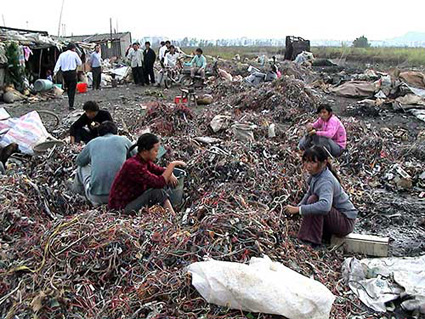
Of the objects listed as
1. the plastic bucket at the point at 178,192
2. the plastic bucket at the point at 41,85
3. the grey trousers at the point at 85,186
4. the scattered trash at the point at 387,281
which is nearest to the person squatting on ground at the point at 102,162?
the grey trousers at the point at 85,186

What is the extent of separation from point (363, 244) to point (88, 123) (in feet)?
11.8

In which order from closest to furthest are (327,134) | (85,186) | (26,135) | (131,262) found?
(131,262), (85,186), (327,134), (26,135)

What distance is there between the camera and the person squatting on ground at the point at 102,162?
395 cm

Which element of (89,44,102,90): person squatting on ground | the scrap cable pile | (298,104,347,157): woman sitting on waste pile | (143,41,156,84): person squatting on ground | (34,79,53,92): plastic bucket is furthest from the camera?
(143,41,156,84): person squatting on ground

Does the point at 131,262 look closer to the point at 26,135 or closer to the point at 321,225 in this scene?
the point at 321,225

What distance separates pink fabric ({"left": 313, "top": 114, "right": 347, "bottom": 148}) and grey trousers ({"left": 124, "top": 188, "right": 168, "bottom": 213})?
2.49m

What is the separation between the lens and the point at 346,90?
13.0 meters

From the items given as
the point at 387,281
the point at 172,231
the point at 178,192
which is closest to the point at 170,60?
the point at 178,192

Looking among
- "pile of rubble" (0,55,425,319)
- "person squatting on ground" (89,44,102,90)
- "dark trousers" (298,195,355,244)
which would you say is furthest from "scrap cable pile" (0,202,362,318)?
"person squatting on ground" (89,44,102,90)

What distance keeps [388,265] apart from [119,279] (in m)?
2.03

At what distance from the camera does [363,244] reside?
12.1ft

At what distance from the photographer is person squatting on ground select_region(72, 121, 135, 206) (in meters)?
3.95

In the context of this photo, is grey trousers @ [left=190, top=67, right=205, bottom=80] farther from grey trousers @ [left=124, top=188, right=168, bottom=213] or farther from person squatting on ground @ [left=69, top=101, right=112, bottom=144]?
grey trousers @ [left=124, top=188, right=168, bottom=213]

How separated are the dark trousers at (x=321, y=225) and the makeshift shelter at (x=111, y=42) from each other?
1840 cm
